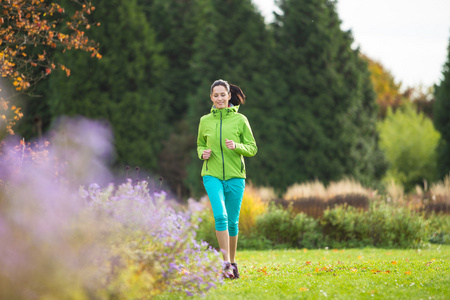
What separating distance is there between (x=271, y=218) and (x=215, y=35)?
12795mm

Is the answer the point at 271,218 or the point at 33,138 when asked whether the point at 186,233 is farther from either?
the point at 33,138

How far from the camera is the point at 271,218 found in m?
10.6

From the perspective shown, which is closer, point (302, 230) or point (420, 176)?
point (302, 230)

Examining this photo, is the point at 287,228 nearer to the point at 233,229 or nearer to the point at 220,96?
the point at 233,229

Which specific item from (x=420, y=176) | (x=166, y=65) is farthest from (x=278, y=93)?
(x=420, y=176)

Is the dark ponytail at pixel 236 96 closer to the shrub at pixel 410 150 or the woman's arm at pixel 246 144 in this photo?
the woman's arm at pixel 246 144

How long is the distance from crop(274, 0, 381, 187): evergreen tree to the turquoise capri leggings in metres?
14.2

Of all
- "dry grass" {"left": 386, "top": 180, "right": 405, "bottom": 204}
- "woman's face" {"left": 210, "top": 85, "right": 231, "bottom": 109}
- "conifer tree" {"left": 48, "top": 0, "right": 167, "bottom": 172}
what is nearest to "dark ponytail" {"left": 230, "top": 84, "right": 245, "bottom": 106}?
"woman's face" {"left": 210, "top": 85, "right": 231, "bottom": 109}

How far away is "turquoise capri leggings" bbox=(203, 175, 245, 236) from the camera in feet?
17.4

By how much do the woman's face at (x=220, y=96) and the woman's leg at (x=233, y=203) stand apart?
0.88 metres

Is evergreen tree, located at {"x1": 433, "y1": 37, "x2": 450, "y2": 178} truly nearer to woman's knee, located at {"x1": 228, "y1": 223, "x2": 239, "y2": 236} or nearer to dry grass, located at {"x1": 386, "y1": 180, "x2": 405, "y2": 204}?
dry grass, located at {"x1": 386, "y1": 180, "x2": 405, "y2": 204}

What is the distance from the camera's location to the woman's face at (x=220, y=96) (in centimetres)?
568

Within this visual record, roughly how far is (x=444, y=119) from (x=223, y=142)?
16.0 m

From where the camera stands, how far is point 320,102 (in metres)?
19.8
